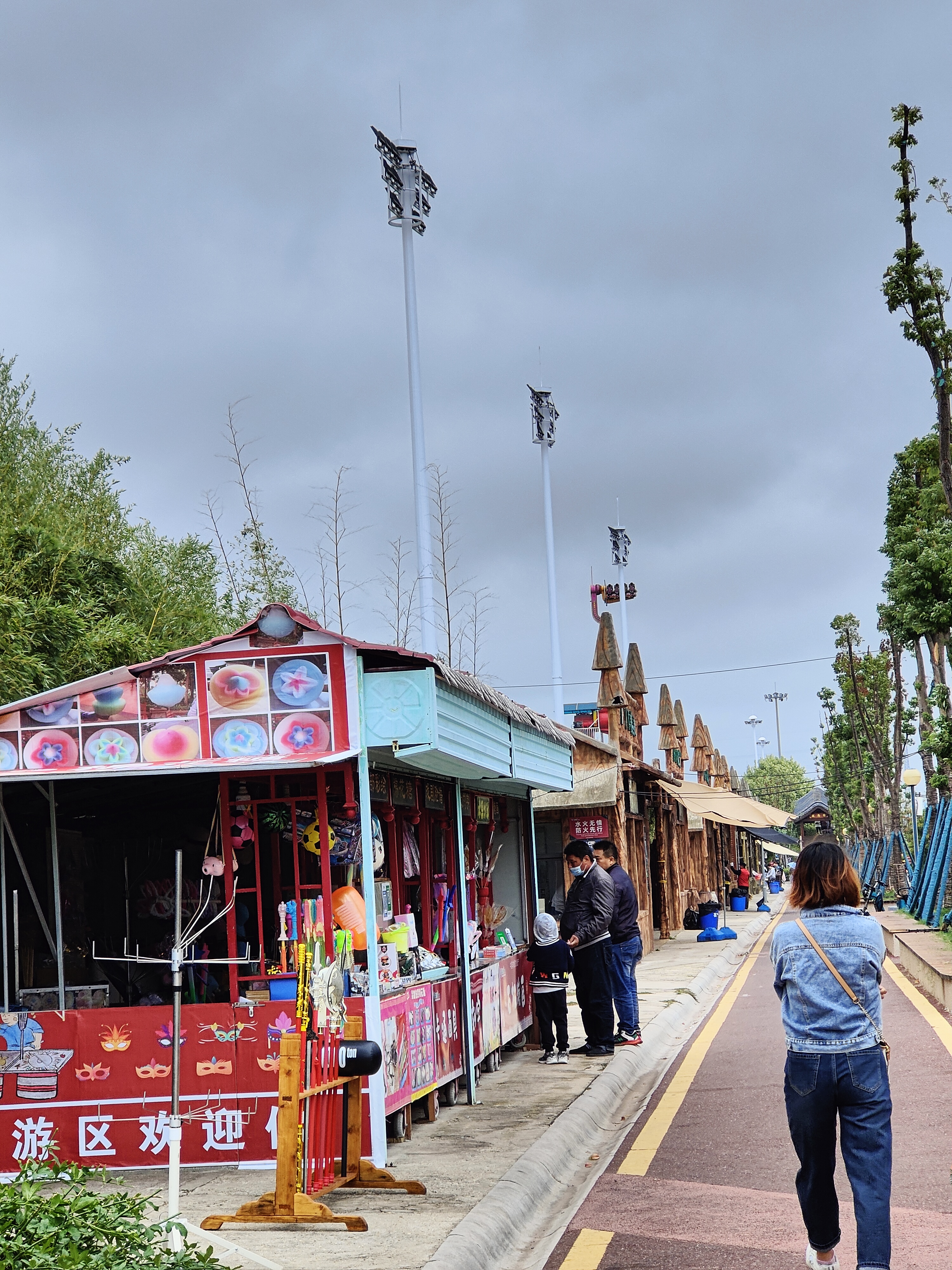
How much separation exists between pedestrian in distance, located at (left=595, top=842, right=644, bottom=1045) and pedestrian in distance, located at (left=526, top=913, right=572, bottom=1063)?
618 mm

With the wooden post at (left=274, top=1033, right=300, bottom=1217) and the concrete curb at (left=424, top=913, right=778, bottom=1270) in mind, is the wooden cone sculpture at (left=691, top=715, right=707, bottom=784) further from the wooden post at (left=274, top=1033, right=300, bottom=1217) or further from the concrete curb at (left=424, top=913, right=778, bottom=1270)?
the wooden post at (left=274, top=1033, right=300, bottom=1217)

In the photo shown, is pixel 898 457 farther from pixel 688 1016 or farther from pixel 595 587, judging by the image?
pixel 595 587

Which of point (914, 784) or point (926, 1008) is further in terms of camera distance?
point (914, 784)

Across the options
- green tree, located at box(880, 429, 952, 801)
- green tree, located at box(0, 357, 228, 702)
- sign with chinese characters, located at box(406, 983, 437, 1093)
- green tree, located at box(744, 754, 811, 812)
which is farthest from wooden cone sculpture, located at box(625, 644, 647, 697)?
green tree, located at box(744, 754, 811, 812)

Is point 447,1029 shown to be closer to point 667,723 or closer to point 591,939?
point 591,939

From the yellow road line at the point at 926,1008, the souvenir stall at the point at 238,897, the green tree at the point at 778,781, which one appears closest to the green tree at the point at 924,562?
the yellow road line at the point at 926,1008

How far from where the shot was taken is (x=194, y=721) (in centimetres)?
848

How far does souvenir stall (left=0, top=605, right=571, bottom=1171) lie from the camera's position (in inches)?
328

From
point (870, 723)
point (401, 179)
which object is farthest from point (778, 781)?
point (401, 179)

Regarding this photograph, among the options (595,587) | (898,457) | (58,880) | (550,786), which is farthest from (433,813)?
(595,587)

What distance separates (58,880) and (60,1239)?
4.38 metres

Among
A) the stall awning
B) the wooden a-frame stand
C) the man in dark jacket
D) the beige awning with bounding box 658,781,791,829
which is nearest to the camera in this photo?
the wooden a-frame stand

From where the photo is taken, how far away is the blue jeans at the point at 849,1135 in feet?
16.7

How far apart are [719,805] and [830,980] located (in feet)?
100
